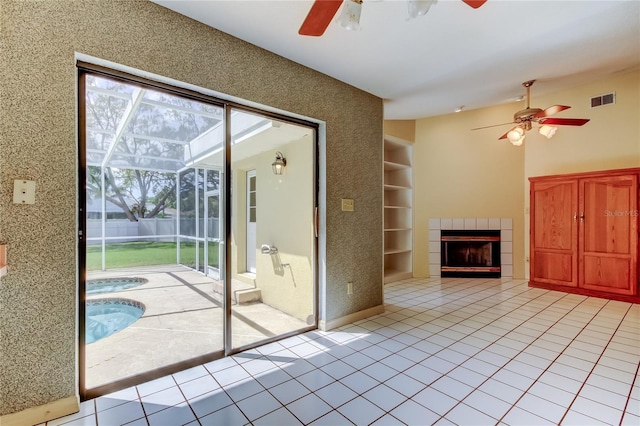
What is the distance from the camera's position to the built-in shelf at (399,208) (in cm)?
567

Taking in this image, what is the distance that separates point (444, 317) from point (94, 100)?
4381mm

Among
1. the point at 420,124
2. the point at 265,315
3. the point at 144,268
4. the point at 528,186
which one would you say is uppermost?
the point at 420,124

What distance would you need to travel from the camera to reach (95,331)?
2.88 metres

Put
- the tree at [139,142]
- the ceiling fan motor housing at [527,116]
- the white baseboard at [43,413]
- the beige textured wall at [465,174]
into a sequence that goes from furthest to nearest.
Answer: the beige textured wall at [465,174]
the ceiling fan motor housing at [527,116]
the tree at [139,142]
the white baseboard at [43,413]

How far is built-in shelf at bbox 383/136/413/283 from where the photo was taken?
5.67 meters

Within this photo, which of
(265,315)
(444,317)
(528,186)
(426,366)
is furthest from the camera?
(528,186)

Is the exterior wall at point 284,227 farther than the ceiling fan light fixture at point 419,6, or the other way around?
the exterior wall at point 284,227

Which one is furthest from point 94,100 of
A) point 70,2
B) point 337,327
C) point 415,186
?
point 415,186

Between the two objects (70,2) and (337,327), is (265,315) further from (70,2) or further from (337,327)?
(70,2)

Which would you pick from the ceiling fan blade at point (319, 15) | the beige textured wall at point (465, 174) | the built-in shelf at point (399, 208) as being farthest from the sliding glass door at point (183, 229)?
the beige textured wall at point (465, 174)

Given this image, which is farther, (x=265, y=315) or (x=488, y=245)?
(x=488, y=245)

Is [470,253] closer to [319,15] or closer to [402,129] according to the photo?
[402,129]

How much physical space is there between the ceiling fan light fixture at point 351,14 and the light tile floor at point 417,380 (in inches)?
86.5

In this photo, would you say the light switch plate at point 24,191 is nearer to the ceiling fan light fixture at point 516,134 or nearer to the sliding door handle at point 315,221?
the sliding door handle at point 315,221
